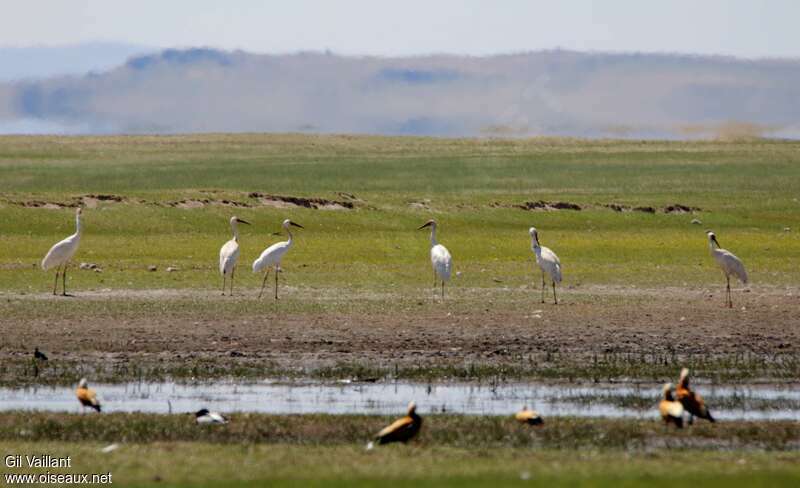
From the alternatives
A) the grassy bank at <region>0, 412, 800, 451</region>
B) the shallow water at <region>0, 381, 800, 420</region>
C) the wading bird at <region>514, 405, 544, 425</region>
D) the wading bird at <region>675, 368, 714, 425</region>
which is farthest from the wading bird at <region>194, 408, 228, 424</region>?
the wading bird at <region>675, 368, 714, 425</region>

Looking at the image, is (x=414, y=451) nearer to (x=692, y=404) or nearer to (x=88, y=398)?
(x=692, y=404)

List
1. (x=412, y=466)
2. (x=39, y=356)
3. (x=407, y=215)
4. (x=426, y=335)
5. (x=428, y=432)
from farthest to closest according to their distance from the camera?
(x=407, y=215) → (x=426, y=335) → (x=39, y=356) → (x=428, y=432) → (x=412, y=466)

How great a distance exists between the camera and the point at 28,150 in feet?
272

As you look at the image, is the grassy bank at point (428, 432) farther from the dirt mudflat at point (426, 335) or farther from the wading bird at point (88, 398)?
the dirt mudflat at point (426, 335)

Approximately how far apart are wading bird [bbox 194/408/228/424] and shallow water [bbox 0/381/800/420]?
105 cm

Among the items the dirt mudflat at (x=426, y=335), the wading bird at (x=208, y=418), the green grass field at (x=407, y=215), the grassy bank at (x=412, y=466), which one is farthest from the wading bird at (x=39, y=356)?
the green grass field at (x=407, y=215)

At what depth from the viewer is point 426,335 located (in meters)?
21.8

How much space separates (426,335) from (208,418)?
26.4ft

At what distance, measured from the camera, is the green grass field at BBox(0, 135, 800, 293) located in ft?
105

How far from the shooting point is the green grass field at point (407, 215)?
3188cm

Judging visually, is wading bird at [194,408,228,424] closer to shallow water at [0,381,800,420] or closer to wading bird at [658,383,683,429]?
shallow water at [0,381,800,420]

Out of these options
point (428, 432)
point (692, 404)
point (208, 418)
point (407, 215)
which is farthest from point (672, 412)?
point (407, 215)

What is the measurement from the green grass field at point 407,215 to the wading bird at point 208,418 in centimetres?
1438

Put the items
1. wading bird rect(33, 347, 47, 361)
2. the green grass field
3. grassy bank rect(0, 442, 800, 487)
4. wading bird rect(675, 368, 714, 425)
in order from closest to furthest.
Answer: grassy bank rect(0, 442, 800, 487) < wading bird rect(675, 368, 714, 425) < wading bird rect(33, 347, 47, 361) < the green grass field
